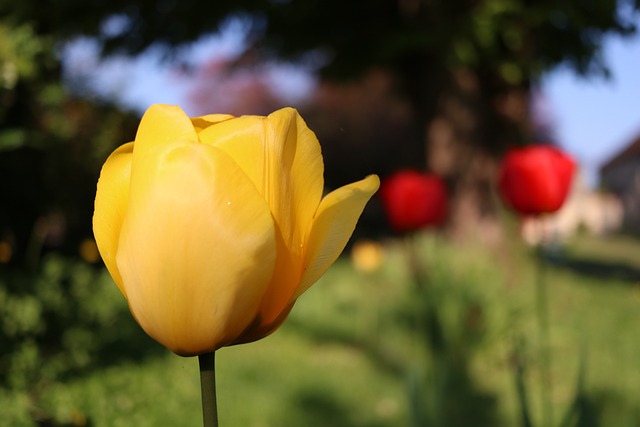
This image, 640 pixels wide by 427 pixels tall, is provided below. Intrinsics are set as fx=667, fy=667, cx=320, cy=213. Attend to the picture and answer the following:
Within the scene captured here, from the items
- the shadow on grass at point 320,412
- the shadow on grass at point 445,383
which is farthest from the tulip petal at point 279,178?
the shadow on grass at point 320,412

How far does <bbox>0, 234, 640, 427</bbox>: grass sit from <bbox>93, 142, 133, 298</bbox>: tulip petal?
102 centimetres

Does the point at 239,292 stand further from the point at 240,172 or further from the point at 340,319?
the point at 340,319

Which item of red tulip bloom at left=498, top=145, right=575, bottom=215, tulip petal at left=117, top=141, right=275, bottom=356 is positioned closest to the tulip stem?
tulip petal at left=117, top=141, right=275, bottom=356

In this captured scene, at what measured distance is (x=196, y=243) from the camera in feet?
1.79

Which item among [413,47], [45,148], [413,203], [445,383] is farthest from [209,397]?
[413,47]

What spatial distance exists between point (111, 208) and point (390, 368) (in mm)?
3590

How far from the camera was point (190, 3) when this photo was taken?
737 cm

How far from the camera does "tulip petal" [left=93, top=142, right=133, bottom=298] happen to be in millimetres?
620

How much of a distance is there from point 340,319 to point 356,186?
187 inches

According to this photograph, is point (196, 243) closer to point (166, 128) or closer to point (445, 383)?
point (166, 128)

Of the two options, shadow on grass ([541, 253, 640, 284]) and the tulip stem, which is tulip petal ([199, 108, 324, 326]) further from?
shadow on grass ([541, 253, 640, 284])

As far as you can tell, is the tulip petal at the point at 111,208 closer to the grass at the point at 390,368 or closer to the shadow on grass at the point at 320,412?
the grass at the point at 390,368

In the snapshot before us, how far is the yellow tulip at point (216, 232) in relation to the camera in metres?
0.55

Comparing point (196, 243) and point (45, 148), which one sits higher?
point (196, 243)
